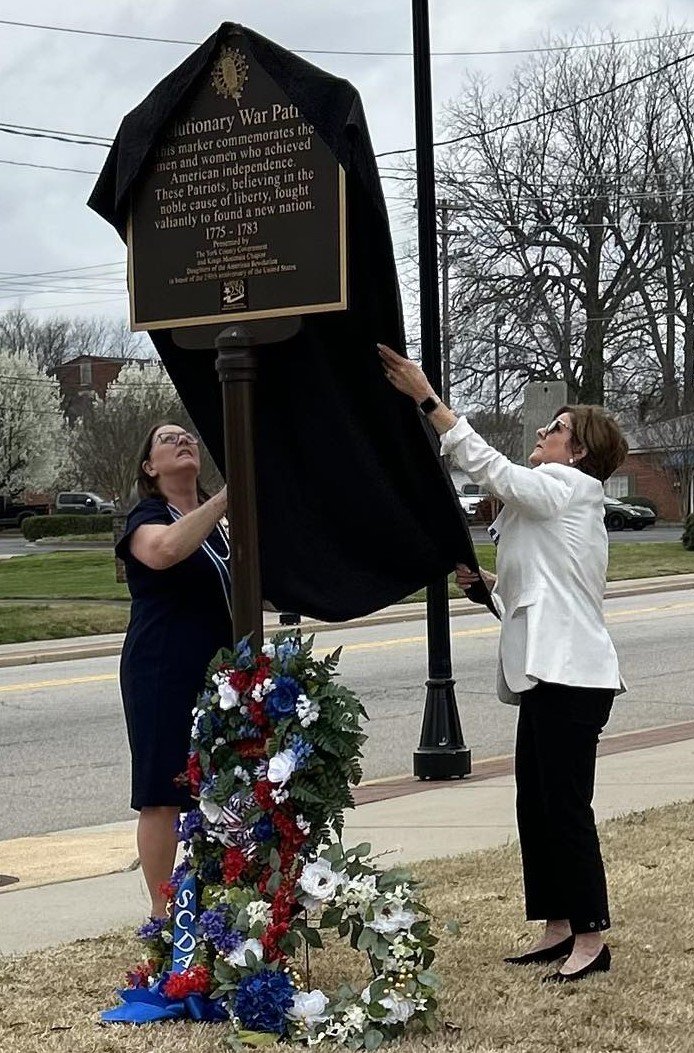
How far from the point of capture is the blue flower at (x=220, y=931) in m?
4.56

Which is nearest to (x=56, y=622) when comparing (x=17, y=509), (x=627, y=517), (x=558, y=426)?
(x=558, y=426)

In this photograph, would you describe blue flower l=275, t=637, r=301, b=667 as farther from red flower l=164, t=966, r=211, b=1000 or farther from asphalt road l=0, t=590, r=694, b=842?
asphalt road l=0, t=590, r=694, b=842

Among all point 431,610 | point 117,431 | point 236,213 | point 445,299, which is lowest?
point 431,610

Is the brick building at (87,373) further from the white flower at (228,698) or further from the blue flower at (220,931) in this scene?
the blue flower at (220,931)

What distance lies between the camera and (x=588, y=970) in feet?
16.6

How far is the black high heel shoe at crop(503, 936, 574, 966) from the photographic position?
5262mm

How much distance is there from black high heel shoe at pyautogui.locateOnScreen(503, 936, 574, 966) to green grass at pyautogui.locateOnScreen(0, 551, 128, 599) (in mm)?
20459

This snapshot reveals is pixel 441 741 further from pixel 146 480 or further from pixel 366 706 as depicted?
pixel 146 480

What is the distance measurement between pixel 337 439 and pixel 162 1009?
193cm

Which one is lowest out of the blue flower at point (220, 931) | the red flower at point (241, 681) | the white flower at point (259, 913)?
the blue flower at point (220, 931)

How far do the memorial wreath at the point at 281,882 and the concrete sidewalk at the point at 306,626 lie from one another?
28.3 feet

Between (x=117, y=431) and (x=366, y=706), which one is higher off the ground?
(x=117, y=431)

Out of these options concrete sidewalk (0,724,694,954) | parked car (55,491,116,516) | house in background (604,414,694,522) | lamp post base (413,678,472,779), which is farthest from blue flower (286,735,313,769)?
parked car (55,491,116,516)

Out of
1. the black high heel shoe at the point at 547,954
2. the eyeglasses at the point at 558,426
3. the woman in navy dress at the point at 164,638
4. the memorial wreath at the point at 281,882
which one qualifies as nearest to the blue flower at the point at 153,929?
the memorial wreath at the point at 281,882
